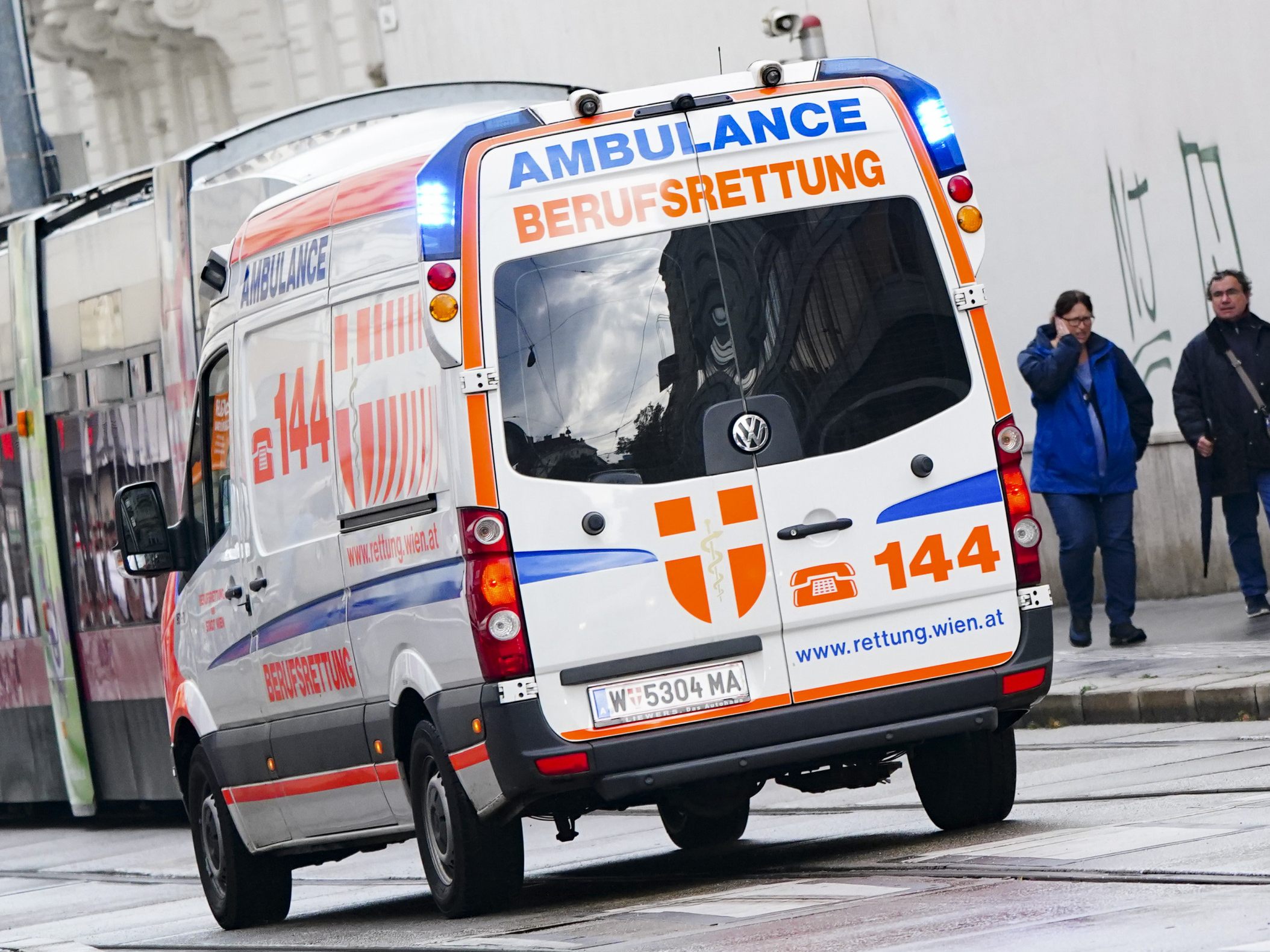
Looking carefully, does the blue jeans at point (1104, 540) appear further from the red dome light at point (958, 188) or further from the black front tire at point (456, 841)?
the black front tire at point (456, 841)

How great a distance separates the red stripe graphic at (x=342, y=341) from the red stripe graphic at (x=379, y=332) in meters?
0.20

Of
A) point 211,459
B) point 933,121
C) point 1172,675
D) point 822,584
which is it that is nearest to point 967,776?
point 822,584

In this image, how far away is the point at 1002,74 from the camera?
18000 millimetres

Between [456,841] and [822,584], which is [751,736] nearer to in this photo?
[822,584]

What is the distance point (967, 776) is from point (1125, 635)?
19.7 feet

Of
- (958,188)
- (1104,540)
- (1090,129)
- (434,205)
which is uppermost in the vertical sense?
(1090,129)

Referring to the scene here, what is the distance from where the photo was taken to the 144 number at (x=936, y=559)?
8.10 meters

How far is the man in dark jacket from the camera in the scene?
46.4ft

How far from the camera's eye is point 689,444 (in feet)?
26.2

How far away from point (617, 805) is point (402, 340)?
152 centimetres

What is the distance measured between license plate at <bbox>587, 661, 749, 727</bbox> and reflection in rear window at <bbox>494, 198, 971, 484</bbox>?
57 cm

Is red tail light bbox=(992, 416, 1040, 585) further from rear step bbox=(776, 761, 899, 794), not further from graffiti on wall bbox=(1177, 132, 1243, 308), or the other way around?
graffiti on wall bbox=(1177, 132, 1243, 308)

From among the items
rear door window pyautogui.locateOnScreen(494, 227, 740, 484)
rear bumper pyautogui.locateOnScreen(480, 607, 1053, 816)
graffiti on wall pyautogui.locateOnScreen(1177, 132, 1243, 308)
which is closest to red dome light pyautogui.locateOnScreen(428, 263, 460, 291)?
rear door window pyautogui.locateOnScreen(494, 227, 740, 484)

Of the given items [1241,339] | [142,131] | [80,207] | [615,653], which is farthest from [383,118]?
[142,131]
